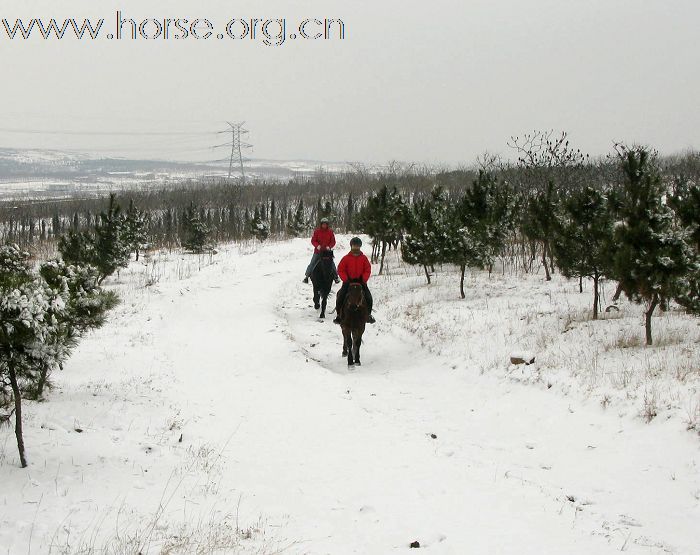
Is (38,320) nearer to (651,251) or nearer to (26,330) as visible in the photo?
(26,330)

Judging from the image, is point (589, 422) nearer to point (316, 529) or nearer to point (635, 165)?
point (316, 529)

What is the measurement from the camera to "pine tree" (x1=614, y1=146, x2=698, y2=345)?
32.0 feet

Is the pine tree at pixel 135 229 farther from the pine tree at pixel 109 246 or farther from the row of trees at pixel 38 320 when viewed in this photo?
the row of trees at pixel 38 320

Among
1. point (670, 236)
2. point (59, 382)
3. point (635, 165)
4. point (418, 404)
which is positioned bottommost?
point (418, 404)

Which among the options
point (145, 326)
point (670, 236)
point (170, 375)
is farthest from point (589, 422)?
point (145, 326)

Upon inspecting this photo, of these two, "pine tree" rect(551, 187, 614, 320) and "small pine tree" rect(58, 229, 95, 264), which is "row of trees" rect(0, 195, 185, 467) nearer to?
"pine tree" rect(551, 187, 614, 320)

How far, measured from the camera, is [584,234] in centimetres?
1462

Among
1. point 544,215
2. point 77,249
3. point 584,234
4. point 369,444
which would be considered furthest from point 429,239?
point 77,249

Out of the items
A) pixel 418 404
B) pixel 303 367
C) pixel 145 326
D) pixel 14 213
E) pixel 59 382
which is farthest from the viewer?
pixel 14 213

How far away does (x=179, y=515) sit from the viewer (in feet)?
16.0

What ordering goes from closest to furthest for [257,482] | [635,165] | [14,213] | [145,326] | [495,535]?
1. [495,535]
2. [257,482]
3. [635,165]
4. [145,326]
5. [14,213]

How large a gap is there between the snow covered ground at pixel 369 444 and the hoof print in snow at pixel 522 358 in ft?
0.55

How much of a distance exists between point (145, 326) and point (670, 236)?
40.3ft

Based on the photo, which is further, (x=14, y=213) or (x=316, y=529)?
(x=14, y=213)
